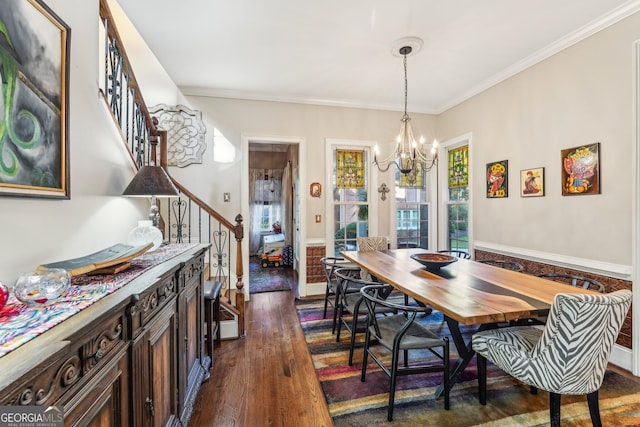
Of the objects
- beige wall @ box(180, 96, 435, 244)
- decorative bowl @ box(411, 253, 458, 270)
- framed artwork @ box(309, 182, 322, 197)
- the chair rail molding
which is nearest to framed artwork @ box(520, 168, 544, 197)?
the chair rail molding

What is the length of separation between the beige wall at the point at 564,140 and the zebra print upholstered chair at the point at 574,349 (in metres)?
1.39

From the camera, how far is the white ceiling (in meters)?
2.33

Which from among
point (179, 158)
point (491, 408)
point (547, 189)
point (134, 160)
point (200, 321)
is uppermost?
point (179, 158)

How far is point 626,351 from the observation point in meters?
2.35

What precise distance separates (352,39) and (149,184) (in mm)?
A: 2310

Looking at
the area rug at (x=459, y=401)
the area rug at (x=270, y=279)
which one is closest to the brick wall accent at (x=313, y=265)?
the area rug at (x=270, y=279)

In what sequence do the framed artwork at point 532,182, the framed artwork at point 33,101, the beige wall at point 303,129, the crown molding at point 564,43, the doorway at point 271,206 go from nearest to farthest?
the framed artwork at point 33,101
the crown molding at point 564,43
the framed artwork at point 532,182
the beige wall at point 303,129
the doorway at point 271,206

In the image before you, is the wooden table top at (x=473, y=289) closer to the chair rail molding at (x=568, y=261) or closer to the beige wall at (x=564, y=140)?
the chair rail molding at (x=568, y=261)

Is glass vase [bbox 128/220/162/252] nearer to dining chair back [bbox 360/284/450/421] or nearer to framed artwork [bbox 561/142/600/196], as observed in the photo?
dining chair back [bbox 360/284/450/421]

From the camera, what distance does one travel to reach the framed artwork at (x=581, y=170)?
2527mm

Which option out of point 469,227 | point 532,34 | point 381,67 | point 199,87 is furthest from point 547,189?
point 199,87

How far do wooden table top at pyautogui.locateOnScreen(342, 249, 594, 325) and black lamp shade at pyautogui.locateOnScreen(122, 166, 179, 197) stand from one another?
5.86ft

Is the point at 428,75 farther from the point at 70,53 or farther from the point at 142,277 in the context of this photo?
the point at 142,277

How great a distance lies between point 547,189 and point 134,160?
397 cm
